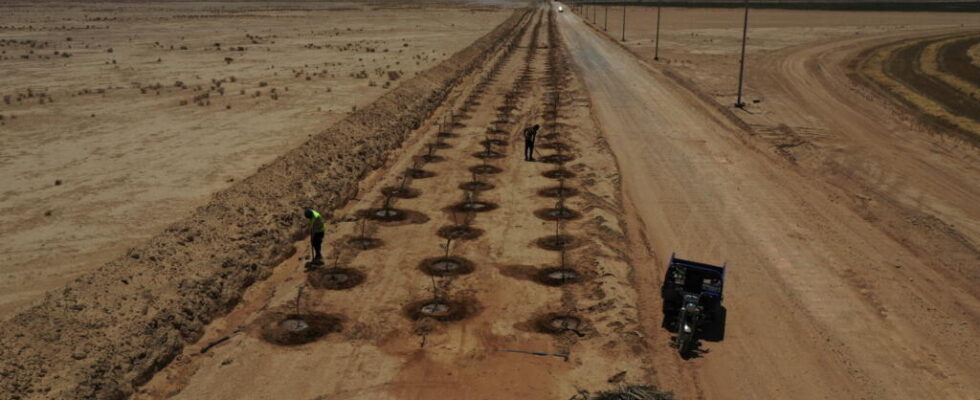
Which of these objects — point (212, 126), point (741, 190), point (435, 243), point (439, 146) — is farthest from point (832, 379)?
point (212, 126)

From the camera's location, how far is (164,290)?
47.7 ft

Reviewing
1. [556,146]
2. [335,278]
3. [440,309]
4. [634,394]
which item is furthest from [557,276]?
[556,146]

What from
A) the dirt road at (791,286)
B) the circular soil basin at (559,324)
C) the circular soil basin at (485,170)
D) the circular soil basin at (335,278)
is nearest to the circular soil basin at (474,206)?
the circular soil basin at (485,170)

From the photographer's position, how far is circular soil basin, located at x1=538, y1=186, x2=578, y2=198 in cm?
2244

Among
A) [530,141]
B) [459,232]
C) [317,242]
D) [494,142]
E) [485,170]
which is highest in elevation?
[530,141]

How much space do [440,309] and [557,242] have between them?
4.74m

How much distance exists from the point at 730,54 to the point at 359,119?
42.6m

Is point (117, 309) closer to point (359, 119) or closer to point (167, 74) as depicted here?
point (359, 119)

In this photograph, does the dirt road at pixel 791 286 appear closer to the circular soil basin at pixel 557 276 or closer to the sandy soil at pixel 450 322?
the sandy soil at pixel 450 322

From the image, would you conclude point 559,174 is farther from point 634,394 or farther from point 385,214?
point 634,394

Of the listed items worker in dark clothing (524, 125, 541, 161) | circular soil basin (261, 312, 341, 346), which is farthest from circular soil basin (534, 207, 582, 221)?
circular soil basin (261, 312, 341, 346)

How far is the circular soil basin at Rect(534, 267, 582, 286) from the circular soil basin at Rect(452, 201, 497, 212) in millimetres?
4835

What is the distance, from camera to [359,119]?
3177 cm

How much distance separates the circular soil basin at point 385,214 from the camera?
20.4 metres
